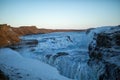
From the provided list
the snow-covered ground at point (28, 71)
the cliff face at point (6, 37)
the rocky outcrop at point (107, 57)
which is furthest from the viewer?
the cliff face at point (6, 37)

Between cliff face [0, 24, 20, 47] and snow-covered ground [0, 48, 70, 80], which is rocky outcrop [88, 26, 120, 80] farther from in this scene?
cliff face [0, 24, 20, 47]

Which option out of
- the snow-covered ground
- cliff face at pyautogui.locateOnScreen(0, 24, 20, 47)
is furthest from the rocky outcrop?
cliff face at pyautogui.locateOnScreen(0, 24, 20, 47)

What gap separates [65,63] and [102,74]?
3.65 meters

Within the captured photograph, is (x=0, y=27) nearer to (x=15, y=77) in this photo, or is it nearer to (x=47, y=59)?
(x=47, y=59)

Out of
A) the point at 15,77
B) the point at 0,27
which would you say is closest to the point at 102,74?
the point at 15,77

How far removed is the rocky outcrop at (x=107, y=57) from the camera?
7.31m

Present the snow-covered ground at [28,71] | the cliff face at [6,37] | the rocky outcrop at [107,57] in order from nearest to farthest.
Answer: the rocky outcrop at [107,57] → the snow-covered ground at [28,71] → the cliff face at [6,37]

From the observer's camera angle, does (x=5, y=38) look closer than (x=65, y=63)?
No

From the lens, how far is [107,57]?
827cm

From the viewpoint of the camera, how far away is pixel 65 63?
11.1 meters

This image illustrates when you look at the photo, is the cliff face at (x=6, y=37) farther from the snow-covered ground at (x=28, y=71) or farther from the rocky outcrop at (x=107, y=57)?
the rocky outcrop at (x=107, y=57)

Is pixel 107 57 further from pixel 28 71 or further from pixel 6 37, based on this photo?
pixel 6 37

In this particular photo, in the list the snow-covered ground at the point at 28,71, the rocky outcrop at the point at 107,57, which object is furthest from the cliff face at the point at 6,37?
the rocky outcrop at the point at 107,57

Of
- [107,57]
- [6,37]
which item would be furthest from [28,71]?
[6,37]
